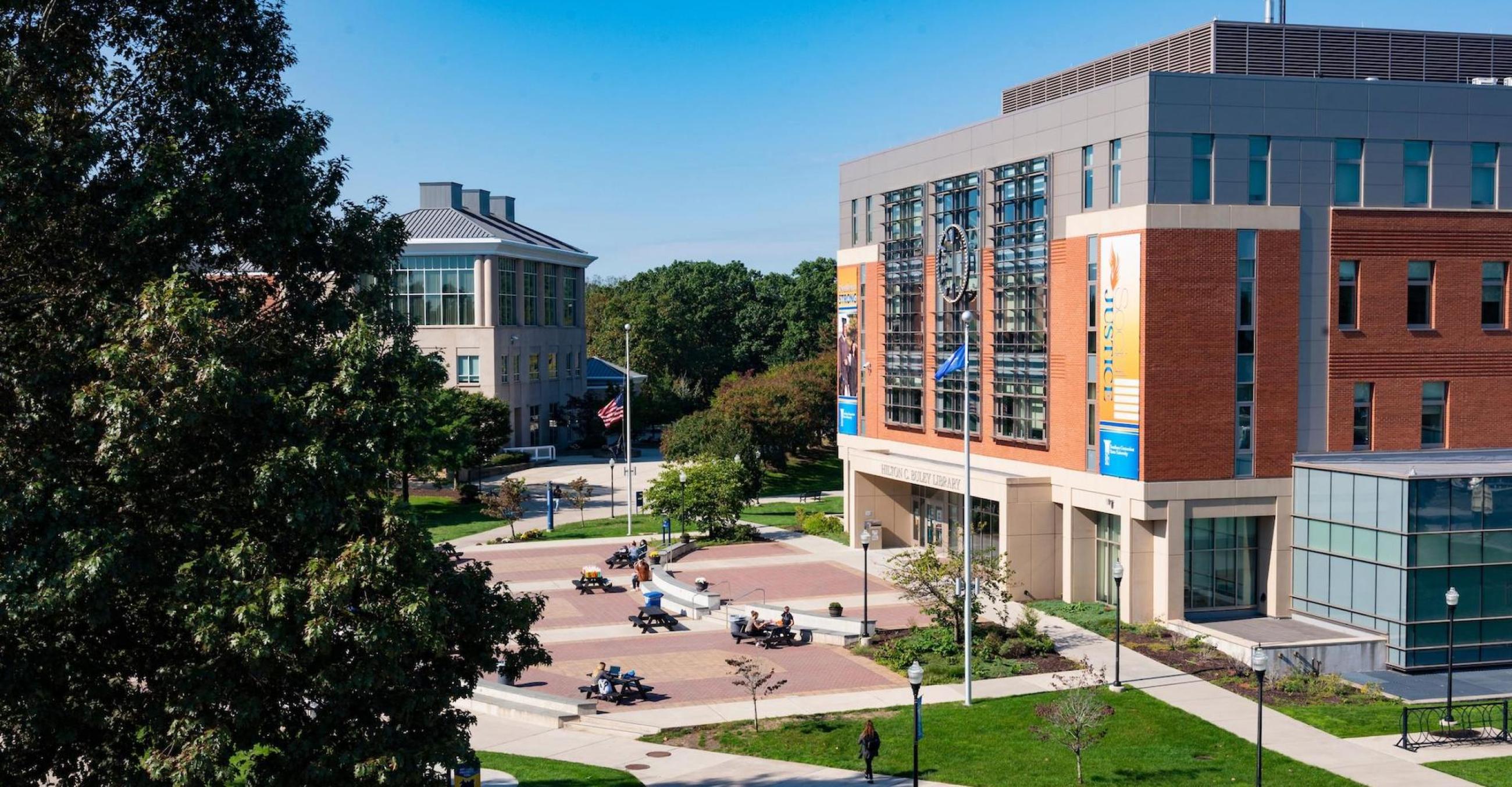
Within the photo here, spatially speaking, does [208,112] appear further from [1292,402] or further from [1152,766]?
[1292,402]

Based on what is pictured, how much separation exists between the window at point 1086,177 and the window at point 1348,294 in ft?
25.7

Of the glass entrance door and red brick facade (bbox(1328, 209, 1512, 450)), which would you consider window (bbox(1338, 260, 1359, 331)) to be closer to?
red brick facade (bbox(1328, 209, 1512, 450))

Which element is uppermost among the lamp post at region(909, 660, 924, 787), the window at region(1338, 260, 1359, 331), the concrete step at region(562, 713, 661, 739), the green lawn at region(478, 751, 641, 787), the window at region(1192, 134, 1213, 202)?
the window at region(1192, 134, 1213, 202)

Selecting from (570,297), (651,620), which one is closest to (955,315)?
(651,620)

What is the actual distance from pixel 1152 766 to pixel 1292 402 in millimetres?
17282

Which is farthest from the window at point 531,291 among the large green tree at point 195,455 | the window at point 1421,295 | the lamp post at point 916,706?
the large green tree at point 195,455

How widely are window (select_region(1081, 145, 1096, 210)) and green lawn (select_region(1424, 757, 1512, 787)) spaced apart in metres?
19.9

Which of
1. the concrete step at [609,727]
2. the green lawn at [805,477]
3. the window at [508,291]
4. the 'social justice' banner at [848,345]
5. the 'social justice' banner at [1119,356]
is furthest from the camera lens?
the window at [508,291]

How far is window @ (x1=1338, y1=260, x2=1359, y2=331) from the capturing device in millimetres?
38125

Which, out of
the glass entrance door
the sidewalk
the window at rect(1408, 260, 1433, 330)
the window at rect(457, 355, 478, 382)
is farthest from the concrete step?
the window at rect(457, 355, 478, 382)

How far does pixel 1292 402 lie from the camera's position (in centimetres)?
3788

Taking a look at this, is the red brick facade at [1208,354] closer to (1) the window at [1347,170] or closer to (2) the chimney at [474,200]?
(1) the window at [1347,170]

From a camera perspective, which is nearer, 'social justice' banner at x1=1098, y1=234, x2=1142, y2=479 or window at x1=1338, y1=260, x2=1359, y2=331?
'social justice' banner at x1=1098, y1=234, x2=1142, y2=479

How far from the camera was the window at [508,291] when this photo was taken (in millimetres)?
85562
